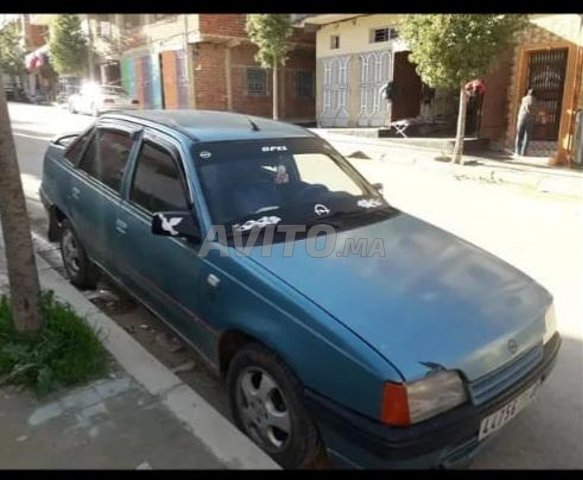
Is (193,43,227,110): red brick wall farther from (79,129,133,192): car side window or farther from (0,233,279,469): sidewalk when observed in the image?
(0,233,279,469): sidewalk

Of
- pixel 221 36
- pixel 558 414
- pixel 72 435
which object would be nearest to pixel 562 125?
pixel 558 414

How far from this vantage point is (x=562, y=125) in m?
→ 10.6

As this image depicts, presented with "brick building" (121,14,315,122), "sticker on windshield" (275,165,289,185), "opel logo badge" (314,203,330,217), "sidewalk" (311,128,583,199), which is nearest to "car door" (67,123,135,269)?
"sticker on windshield" (275,165,289,185)

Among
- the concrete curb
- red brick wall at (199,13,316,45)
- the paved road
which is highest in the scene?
red brick wall at (199,13,316,45)

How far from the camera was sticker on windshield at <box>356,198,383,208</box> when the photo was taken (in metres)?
3.35

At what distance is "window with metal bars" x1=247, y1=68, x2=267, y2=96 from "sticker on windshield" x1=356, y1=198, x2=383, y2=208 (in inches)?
778

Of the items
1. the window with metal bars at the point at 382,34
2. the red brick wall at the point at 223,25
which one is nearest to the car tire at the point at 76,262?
the window with metal bars at the point at 382,34

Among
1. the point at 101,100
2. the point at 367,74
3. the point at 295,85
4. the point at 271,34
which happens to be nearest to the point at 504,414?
the point at 367,74

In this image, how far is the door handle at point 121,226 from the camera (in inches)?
139

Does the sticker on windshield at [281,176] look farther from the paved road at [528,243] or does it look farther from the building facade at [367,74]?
the building facade at [367,74]

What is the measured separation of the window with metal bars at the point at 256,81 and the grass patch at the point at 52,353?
20081mm

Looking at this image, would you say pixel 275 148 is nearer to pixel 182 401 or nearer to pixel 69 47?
pixel 182 401

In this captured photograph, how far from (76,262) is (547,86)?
1121 cm

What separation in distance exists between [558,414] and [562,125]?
9.21 m
